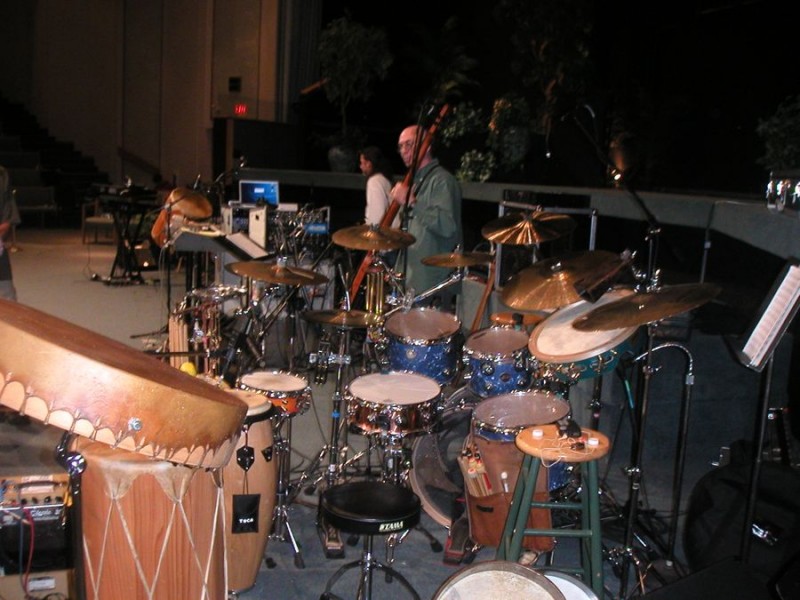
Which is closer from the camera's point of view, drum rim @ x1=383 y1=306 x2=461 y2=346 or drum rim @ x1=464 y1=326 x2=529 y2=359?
drum rim @ x1=464 y1=326 x2=529 y2=359

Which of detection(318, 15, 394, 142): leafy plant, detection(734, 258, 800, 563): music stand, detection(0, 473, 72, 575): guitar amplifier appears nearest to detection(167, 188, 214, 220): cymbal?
detection(0, 473, 72, 575): guitar amplifier

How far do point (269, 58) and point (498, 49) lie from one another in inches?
160

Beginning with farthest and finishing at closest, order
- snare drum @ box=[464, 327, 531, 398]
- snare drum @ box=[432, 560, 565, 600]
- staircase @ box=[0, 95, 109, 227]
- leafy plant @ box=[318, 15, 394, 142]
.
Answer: staircase @ box=[0, 95, 109, 227] → leafy plant @ box=[318, 15, 394, 142] → snare drum @ box=[464, 327, 531, 398] → snare drum @ box=[432, 560, 565, 600]

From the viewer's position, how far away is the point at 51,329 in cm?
149

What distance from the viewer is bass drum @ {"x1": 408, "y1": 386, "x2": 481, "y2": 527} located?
3.56 metres

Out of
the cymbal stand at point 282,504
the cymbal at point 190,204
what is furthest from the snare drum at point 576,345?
the cymbal at point 190,204

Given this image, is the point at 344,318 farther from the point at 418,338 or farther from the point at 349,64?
the point at 349,64

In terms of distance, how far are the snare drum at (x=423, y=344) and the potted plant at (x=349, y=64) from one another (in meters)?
6.14

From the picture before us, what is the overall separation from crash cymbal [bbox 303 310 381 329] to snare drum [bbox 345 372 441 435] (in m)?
0.42

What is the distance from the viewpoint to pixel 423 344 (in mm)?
3510

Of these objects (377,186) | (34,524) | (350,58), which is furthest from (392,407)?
(350,58)

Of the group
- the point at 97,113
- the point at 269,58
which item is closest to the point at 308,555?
the point at 269,58

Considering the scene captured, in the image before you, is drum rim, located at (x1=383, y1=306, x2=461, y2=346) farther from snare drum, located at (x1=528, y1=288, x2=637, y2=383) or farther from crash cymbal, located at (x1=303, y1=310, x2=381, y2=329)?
snare drum, located at (x1=528, y1=288, x2=637, y2=383)

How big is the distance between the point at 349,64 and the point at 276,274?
6506mm
